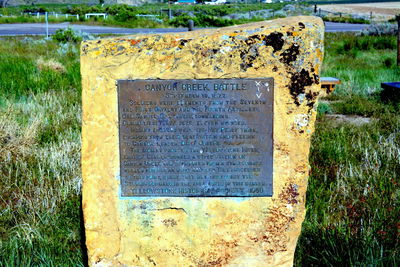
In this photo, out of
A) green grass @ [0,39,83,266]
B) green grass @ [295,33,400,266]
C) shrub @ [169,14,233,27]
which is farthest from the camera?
shrub @ [169,14,233,27]

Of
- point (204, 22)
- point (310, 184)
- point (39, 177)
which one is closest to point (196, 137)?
point (310, 184)

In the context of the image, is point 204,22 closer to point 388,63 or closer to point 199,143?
point 388,63

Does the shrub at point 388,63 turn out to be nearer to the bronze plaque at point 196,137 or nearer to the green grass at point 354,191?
the green grass at point 354,191

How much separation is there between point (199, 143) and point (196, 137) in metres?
0.04

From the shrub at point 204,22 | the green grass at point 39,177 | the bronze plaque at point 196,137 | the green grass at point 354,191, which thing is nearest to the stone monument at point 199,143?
the bronze plaque at point 196,137

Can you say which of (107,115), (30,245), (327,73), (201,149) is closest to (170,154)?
(201,149)

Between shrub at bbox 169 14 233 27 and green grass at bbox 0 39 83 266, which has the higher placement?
shrub at bbox 169 14 233 27

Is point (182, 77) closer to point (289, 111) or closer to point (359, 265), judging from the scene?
point (289, 111)

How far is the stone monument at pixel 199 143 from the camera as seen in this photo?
9.77 ft

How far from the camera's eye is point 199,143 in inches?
121

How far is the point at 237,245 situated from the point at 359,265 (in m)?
0.75

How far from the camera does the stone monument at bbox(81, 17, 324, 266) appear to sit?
298cm

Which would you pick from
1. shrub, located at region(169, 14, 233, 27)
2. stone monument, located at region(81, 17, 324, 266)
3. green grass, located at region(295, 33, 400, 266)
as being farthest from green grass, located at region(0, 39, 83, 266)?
shrub, located at region(169, 14, 233, 27)

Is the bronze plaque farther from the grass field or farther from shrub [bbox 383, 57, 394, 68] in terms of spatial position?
shrub [bbox 383, 57, 394, 68]
